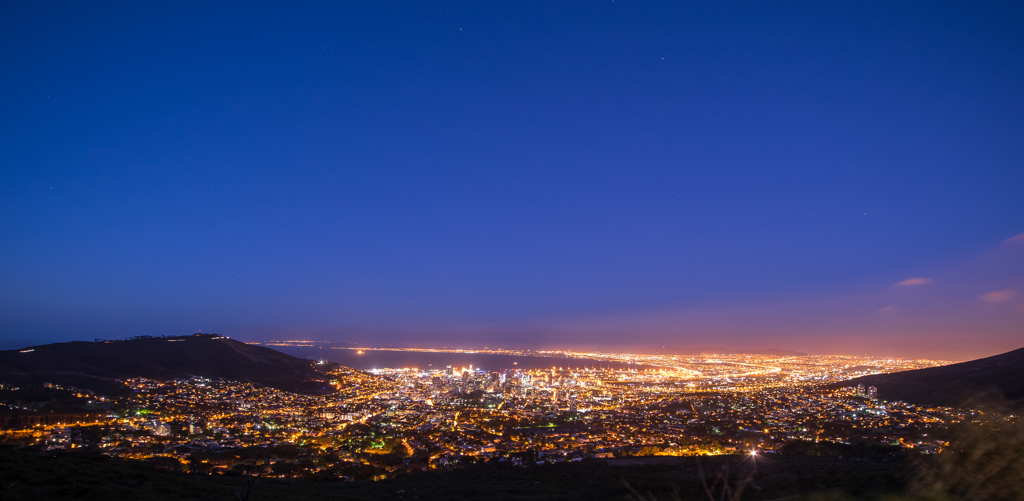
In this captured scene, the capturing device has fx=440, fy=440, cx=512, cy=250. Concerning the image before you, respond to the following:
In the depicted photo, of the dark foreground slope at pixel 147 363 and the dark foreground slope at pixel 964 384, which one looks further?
the dark foreground slope at pixel 147 363

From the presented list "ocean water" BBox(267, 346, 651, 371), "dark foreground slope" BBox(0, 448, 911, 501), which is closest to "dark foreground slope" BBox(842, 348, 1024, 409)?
"dark foreground slope" BBox(0, 448, 911, 501)

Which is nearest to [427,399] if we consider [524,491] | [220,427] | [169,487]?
[220,427]

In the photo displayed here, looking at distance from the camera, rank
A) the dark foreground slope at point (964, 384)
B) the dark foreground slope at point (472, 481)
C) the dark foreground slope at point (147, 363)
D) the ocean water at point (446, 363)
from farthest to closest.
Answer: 1. the ocean water at point (446, 363)
2. the dark foreground slope at point (147, 363)
3. the dark foreground slope at point (964, 384)
4. the dark foreground slope at point (472, 481)

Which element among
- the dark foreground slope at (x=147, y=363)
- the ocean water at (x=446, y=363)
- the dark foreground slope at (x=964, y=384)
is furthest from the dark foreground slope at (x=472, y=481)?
the ocean water at (x=446, y=363)

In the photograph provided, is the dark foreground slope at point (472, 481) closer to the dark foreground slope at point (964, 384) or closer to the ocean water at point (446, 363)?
the dark foreground slope at point (964, 384)

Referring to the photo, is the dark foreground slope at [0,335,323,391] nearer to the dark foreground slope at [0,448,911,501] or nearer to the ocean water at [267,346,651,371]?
the dark foreground slope at [0,448,911,501]

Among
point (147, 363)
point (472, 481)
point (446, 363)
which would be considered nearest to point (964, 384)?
point (472, 481)

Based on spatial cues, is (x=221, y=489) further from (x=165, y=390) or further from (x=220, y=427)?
(x=165, y=390)
